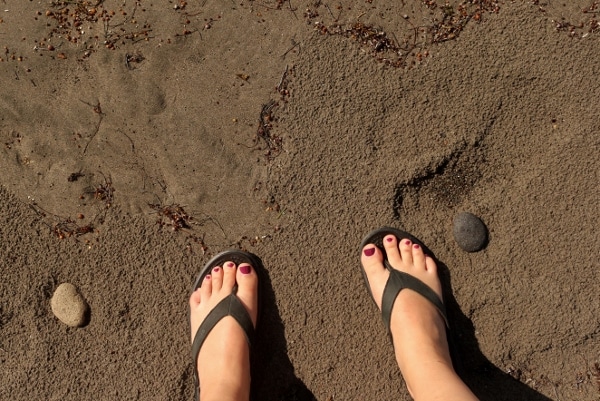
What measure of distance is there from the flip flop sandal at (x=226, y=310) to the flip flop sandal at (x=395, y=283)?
674 mm

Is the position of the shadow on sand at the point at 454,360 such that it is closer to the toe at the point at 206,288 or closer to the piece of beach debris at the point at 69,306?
the toe at the point at 206,288

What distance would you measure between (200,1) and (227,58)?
37 centimetres

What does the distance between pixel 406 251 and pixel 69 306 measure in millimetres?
1965

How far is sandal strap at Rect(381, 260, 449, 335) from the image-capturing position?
255cm

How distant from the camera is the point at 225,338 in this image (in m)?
2.60

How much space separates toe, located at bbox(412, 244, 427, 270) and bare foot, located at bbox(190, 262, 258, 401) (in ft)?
3.04

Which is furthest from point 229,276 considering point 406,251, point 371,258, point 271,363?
point 406,251

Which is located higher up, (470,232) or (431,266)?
(470,232)

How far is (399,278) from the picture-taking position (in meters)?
2.61

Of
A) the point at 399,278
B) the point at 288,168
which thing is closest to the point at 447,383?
the point at 399,278

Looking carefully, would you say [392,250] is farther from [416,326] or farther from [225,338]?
[225,338]

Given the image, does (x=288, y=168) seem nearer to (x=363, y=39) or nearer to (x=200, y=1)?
(x=363, y=39)

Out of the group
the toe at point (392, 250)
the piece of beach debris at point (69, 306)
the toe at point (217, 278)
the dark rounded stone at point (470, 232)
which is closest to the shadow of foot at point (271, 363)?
the toe at point (217, 278)

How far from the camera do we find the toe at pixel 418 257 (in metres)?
2.61
